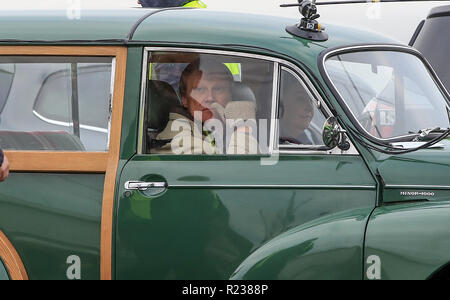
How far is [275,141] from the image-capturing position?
12.9 ft

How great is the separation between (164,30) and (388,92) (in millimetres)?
1173

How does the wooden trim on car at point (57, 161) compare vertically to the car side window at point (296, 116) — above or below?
below

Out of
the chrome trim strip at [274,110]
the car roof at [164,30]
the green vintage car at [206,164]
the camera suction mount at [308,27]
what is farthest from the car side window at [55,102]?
the camera suction mount at [308,27]

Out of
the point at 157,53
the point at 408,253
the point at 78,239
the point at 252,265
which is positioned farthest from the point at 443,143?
the point at 78,239

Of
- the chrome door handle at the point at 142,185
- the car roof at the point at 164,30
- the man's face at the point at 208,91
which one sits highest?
the car roof at the point at 164,30

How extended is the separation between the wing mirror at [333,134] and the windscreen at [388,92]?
136 mm

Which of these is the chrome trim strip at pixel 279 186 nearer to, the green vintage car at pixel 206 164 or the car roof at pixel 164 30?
the green vintage car at pixel 206 164

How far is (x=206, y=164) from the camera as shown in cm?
391

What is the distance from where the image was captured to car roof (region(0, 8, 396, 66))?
3.99 metres

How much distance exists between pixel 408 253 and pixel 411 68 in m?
1.22

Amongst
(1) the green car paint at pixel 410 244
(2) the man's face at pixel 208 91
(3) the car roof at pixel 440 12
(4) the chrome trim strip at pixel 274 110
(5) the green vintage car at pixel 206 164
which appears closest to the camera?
(1) the green car paint at pixel 410 244

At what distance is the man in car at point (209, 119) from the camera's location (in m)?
3.97

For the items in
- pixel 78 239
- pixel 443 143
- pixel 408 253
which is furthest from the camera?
pixel 443 143

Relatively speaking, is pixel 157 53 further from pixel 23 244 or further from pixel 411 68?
pixel 411 68
